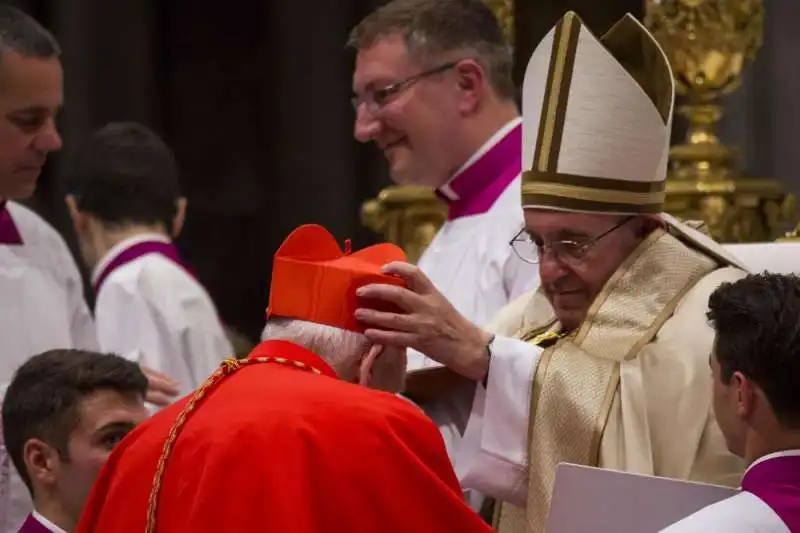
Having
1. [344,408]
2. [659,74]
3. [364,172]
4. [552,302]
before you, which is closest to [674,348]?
[552,302]

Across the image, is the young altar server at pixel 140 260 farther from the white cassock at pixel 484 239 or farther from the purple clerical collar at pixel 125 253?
the white cassock at pixel 484 239

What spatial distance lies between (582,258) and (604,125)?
0.86ft

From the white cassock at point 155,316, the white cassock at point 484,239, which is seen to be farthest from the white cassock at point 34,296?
the white cassock at point 484,239

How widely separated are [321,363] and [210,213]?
14.0 feet

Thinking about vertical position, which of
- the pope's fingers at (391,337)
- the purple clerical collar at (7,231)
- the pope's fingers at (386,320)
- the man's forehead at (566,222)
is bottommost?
the purple clerical collar at (7,231)

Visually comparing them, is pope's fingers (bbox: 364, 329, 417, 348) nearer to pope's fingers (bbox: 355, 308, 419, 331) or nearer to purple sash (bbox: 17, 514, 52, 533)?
pope's fingers (bbox: 355, 308, 419, 331)

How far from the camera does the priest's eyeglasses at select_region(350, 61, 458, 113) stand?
12.9 ft

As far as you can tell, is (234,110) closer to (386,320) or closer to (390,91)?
(390,91)

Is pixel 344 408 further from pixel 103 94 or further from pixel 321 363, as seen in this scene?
pixel 103 94

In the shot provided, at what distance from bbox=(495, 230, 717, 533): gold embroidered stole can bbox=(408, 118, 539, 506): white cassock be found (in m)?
0.62

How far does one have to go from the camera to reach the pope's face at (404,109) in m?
3.92

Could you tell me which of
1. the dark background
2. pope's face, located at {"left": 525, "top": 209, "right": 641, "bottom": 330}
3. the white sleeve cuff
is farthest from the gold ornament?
the dark background

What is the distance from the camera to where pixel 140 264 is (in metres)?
4.77

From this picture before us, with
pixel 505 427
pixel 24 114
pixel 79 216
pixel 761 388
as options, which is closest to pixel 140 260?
pixel 79 216
